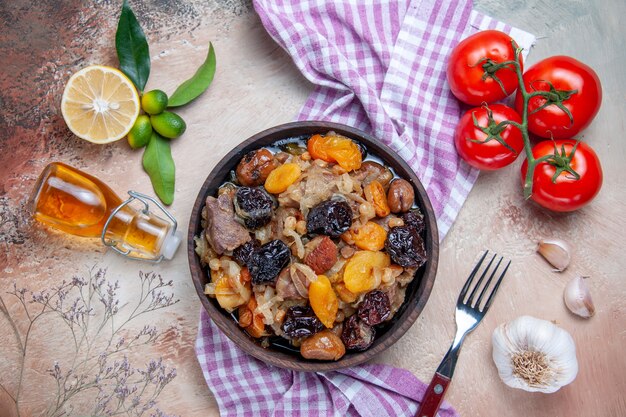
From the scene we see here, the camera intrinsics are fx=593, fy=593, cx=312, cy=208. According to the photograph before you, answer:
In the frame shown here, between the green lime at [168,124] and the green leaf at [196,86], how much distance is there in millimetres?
94

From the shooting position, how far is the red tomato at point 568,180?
325 cm

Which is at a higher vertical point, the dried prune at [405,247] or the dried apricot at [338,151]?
the dried apricot at [338,151]

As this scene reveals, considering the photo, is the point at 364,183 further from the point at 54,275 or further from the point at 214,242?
the point at 54,275

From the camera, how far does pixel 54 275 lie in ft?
11.6

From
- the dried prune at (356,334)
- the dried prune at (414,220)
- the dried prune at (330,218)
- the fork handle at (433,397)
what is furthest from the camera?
the fork handle at (433,397)

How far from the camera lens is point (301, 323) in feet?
9.65

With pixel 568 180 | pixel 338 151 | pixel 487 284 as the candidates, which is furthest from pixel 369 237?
pixel 568 180

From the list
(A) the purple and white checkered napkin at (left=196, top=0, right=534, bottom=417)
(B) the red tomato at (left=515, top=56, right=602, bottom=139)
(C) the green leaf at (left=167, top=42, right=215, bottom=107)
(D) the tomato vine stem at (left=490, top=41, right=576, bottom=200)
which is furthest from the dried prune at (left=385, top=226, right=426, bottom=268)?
(C) the green leaf at (left=167, top=42, right=215, bottom=107)

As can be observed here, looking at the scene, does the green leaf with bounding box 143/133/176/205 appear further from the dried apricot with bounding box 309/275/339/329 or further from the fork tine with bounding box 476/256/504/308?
the fork tine with bounding box 476/256/504/308

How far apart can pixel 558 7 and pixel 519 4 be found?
238 mm

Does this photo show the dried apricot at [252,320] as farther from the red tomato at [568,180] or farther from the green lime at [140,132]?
the red tomato at [568,180]

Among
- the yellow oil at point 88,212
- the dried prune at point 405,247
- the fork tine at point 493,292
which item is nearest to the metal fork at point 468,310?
the fork tine at point 493,292

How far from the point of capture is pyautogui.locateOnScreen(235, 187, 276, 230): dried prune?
9.71ft

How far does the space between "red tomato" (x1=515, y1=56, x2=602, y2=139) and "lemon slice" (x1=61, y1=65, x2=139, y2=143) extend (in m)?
2.26
